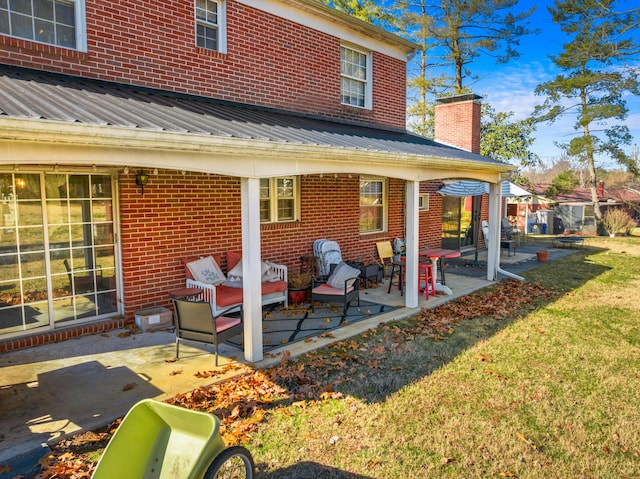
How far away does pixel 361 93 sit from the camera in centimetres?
1184

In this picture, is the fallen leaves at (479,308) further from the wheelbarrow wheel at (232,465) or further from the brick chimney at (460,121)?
the brick chimney at (460,121)

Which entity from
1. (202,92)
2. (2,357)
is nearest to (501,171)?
Answer: (202,92)

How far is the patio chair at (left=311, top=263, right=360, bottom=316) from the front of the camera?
7816 millimetres

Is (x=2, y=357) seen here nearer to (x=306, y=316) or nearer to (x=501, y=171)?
(x=306, y=316)

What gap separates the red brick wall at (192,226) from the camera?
23.7 ft

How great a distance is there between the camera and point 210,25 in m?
8.43

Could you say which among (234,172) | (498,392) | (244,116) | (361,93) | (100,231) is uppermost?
(361,93)

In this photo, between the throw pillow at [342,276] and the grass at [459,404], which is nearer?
the grass at [459,404]

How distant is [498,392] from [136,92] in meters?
6.65

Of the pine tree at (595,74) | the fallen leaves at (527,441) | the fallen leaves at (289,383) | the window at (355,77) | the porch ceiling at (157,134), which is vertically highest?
the pine tree at (595,74)

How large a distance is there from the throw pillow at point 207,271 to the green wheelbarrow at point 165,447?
15.3 ft

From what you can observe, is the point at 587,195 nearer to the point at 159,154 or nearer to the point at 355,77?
the point at 355,77

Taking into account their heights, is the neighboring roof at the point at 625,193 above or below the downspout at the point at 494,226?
above

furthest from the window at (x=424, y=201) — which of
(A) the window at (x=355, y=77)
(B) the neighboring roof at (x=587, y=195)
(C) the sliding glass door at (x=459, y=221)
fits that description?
(B) the neighboring roof at (x=587, y=195)
